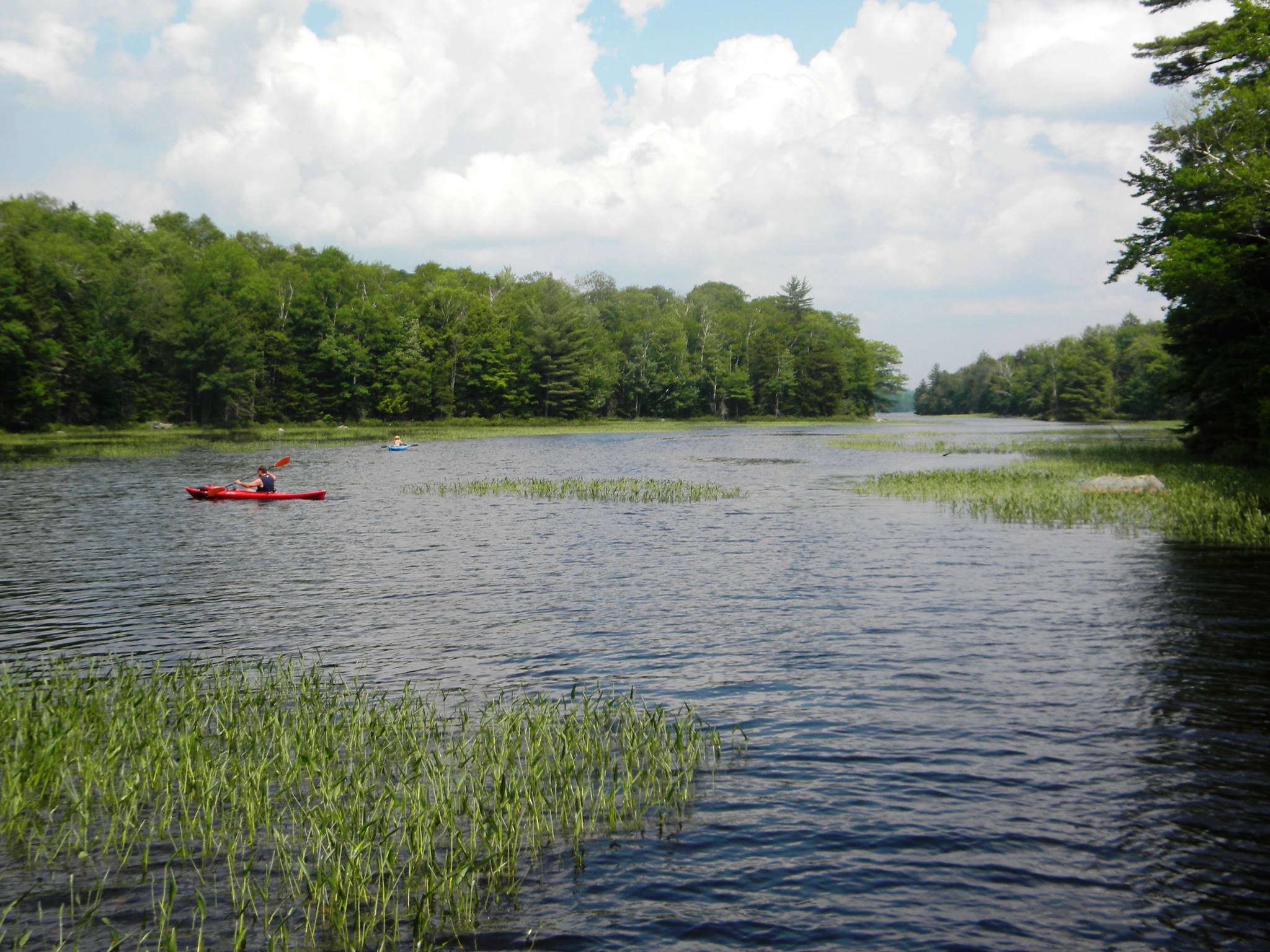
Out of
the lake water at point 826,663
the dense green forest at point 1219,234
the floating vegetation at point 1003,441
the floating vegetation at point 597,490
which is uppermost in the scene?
the dense green forest at point 1219,234

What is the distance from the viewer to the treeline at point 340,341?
297 ft

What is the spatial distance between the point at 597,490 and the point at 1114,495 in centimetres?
2131

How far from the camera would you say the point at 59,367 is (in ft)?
274

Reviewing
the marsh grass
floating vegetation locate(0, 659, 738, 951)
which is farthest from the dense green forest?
the marsh grass

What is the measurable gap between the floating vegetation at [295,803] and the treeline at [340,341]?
3098 inches

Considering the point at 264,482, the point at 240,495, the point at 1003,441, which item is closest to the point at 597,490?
the point at 264,482

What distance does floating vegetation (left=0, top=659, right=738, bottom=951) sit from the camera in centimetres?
777

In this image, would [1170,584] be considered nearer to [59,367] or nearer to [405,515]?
[405,515]

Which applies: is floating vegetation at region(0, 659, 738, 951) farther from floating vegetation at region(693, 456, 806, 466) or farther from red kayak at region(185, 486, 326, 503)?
floating vegetation at region(693, 456, 806, 466)

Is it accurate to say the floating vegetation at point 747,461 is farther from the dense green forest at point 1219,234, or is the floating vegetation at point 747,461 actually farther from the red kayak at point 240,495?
the red kayak at point 240,495

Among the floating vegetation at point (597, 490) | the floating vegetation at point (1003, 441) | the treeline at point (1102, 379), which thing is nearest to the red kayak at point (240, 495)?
the floating vegetation at point (597, 490)

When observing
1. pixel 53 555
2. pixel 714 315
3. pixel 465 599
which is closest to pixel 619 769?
pixel 465 599

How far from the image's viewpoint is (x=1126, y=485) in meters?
35.3

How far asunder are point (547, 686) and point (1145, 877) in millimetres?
8345
